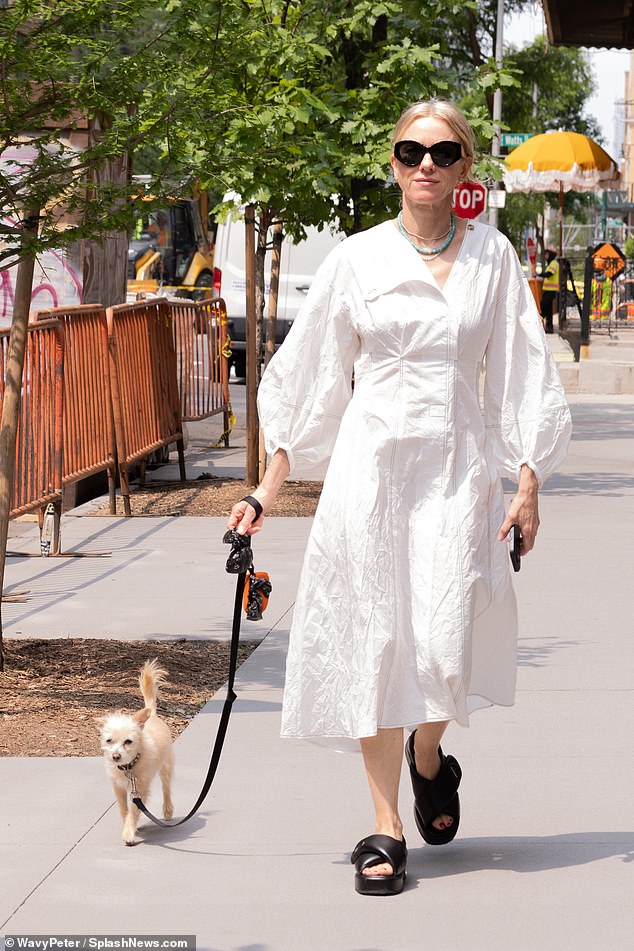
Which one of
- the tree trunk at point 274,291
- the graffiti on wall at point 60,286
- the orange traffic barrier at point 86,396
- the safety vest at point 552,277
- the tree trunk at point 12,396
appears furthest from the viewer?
the safety vest at point 552,277

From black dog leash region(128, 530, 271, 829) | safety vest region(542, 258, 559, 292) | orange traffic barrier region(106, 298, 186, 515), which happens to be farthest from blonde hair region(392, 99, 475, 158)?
safety vest region(542, 258, 559, 292)

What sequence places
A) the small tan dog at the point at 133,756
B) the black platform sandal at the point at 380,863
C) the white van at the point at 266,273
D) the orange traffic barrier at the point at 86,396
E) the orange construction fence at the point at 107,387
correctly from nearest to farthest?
1. the black platform sandal at the point at 380,863
2. the small tan dog at the point at 133,756
3. the orange construction fence at the point at 107,387
4. the orange traffic barrier at the point at 86,396
5. the white van at the point at 266,273

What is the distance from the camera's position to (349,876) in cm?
411

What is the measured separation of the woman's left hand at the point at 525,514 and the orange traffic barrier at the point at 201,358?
8666 mm

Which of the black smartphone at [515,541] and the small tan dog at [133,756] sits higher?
the black smartphone at [515,541]

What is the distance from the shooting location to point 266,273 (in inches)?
772

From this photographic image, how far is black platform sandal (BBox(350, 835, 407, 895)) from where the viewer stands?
12.9ft

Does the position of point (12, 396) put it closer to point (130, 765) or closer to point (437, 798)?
point (130, 765)

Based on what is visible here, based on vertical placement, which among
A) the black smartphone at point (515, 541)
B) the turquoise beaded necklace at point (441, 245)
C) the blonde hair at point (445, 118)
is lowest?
→ the black smartphone at point (515, 541)

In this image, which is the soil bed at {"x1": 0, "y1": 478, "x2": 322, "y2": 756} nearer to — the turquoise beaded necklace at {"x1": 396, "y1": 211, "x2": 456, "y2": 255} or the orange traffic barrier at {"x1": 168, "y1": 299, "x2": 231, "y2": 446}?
the turquoise beaded necklace at {"x1": 396, "y1": 211, "x2": 456, "y2": 255}

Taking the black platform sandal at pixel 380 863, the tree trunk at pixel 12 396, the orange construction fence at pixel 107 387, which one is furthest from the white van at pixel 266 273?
the black platform sandal at pixel 380 863

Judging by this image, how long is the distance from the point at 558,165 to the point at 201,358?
14.3 meters

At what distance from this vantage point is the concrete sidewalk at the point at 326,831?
3.78 m

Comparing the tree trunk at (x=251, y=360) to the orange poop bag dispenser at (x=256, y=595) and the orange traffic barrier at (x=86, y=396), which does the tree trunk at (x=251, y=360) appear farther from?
the orange poop bag dispenser at (x=256, y=595)
